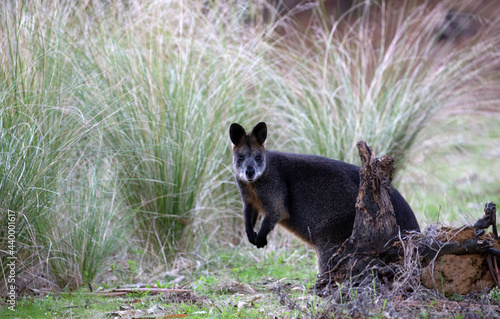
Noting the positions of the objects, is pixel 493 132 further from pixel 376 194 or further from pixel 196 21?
pixel 376 194

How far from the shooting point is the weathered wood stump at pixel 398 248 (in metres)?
3.51

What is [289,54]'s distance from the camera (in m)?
6.94

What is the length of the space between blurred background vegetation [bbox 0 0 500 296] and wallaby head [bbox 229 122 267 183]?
786 millimetres

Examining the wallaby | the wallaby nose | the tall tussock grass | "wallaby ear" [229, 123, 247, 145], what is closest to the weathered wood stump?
the wallaby

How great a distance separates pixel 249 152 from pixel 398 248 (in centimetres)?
144

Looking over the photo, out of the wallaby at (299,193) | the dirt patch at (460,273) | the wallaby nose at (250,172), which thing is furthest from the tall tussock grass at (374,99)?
the dirt patch at (460,273)

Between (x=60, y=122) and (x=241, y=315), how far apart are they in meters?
2.07

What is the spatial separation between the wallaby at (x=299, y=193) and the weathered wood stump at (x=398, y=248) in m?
0.47

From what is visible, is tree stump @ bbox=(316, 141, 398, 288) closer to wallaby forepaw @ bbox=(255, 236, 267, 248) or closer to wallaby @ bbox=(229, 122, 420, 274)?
wallaby @ bbox=(229, 122, 420, 274)

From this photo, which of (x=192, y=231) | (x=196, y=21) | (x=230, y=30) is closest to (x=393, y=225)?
(x=192, y=231)

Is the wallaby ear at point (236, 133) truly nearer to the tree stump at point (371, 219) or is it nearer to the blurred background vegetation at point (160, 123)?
the blurred background vegetation at point (160, 123)

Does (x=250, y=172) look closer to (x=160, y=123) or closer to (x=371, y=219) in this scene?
(x=371, y=219)

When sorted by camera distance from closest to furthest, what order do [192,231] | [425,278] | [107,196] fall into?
[425,278] < [107,196] < [192,231]

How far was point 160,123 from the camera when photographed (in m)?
5.11
